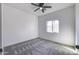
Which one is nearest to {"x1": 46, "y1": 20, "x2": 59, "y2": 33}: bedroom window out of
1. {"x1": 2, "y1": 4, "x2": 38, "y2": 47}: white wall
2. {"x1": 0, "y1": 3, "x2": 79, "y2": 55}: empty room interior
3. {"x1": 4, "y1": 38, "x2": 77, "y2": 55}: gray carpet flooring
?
{"x1": 0, "y1": 3, "x2": 79, "y2": 55}: empty room interior

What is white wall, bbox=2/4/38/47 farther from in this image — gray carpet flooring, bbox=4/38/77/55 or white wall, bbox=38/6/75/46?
white wall, bbox=38/6/75/46

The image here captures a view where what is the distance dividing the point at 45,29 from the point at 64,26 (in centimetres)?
41

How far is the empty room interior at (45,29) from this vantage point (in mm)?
1122

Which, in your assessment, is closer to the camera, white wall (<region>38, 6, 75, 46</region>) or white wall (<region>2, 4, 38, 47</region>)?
white wall (<region>38, 6, 75, 46</region>)

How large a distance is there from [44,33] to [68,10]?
0.72 metres

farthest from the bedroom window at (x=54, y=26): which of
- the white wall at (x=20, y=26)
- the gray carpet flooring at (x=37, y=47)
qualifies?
the white wall at (x=20, y=26)

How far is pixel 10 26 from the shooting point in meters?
1.62

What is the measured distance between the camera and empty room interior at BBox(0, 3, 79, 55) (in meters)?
1.12

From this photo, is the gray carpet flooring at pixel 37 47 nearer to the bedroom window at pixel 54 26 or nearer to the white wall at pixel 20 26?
the white wall at pixel 20 26

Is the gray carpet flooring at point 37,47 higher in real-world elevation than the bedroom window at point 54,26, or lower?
lower

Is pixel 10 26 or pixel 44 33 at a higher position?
pixel 10 26
